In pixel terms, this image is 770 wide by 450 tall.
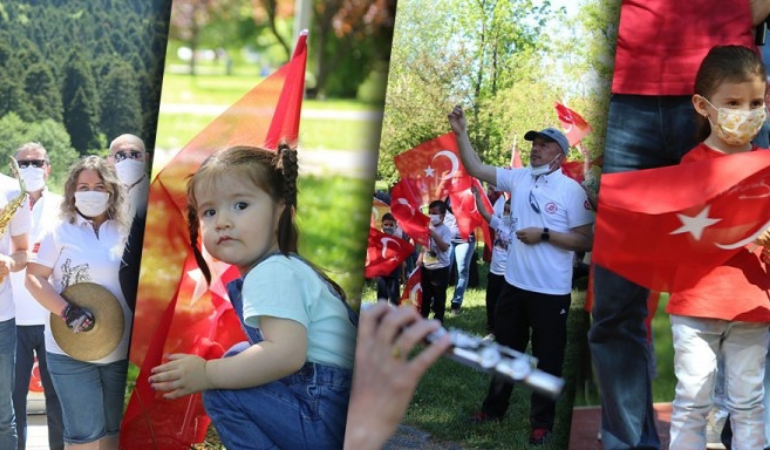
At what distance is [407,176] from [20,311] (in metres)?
1.71

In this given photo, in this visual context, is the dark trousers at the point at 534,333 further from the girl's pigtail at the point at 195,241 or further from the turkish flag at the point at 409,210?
the girl's pigtail at the point at 195,241

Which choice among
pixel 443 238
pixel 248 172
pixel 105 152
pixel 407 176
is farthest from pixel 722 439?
pixel 105 152

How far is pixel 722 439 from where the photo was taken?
13.0ft

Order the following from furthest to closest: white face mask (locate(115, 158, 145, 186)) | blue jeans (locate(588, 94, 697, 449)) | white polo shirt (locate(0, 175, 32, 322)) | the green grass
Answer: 1. white face mask (locate(115, 158, 145, 186))
2. white polo shirt (locate(0, 175, 32, 322))
3. the green grass
4. blue jeans (locate(588, 94, 697, 449))

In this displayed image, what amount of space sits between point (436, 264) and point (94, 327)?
4.88 feet

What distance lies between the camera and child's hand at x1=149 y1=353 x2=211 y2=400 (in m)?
4.20

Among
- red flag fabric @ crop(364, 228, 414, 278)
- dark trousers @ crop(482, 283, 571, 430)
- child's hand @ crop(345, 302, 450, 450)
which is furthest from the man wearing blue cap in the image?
red flag fabric @ crop(364, 228, 414, 278)

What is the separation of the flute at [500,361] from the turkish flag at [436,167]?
0.57 metres

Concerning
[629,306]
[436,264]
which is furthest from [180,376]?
[629,306]

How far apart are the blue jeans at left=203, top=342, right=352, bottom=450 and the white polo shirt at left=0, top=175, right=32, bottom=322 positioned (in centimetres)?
92

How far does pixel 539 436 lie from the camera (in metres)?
4.03

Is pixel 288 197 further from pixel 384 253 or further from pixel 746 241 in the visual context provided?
pixel 746 241

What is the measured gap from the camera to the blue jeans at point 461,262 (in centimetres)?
406

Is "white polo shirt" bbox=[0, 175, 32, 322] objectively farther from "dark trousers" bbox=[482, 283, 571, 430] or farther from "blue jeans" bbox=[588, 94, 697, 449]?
"blue jeans" bbox=[588, 94, 697, 449]
